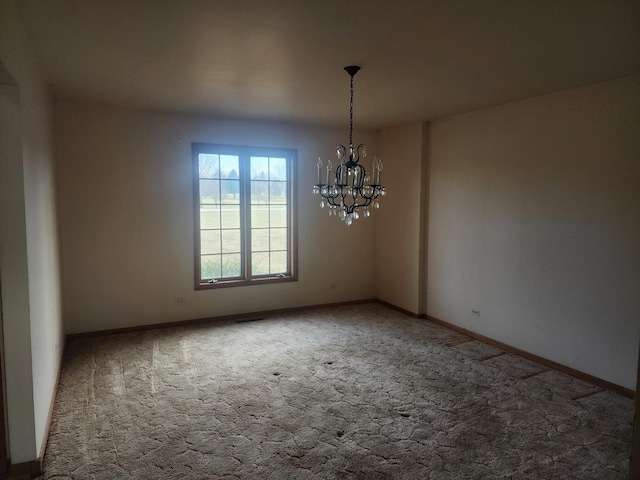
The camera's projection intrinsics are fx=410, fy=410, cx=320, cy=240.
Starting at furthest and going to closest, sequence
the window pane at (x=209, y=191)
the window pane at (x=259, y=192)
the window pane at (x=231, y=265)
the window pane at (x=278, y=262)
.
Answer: the window pane at (x=278, y=262)
the window pane at (x=259, y=192)
the window pane at (x=231, y=265)
the window pane at (x=209, y=191)

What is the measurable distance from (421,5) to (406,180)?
12.8ft

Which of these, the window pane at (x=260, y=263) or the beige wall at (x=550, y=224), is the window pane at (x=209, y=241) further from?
the beige wall at (x=550, y=224)

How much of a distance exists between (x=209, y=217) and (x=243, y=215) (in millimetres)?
486

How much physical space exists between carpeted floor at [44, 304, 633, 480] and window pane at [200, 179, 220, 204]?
1870mm

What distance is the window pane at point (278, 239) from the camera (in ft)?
20.3

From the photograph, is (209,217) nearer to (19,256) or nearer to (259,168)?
(259,168)

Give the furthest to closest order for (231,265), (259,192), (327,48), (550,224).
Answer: (259,192)
(231,265)
(550,224)
(327,48)

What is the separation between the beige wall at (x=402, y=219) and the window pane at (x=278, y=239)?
1.62 m

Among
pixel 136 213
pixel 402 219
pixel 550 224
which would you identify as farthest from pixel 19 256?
pixel 402 219

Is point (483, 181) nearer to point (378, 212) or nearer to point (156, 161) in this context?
point (378, 212)

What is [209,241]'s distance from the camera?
18.8 ft

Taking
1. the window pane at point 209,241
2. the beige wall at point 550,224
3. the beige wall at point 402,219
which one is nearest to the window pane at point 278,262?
the window pane at point 209,241

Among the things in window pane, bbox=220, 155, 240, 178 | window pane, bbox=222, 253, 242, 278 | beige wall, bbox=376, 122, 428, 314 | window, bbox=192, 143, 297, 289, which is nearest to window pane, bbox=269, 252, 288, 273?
window, bbox=192, 143, 297, 289

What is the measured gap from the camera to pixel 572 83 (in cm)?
381
